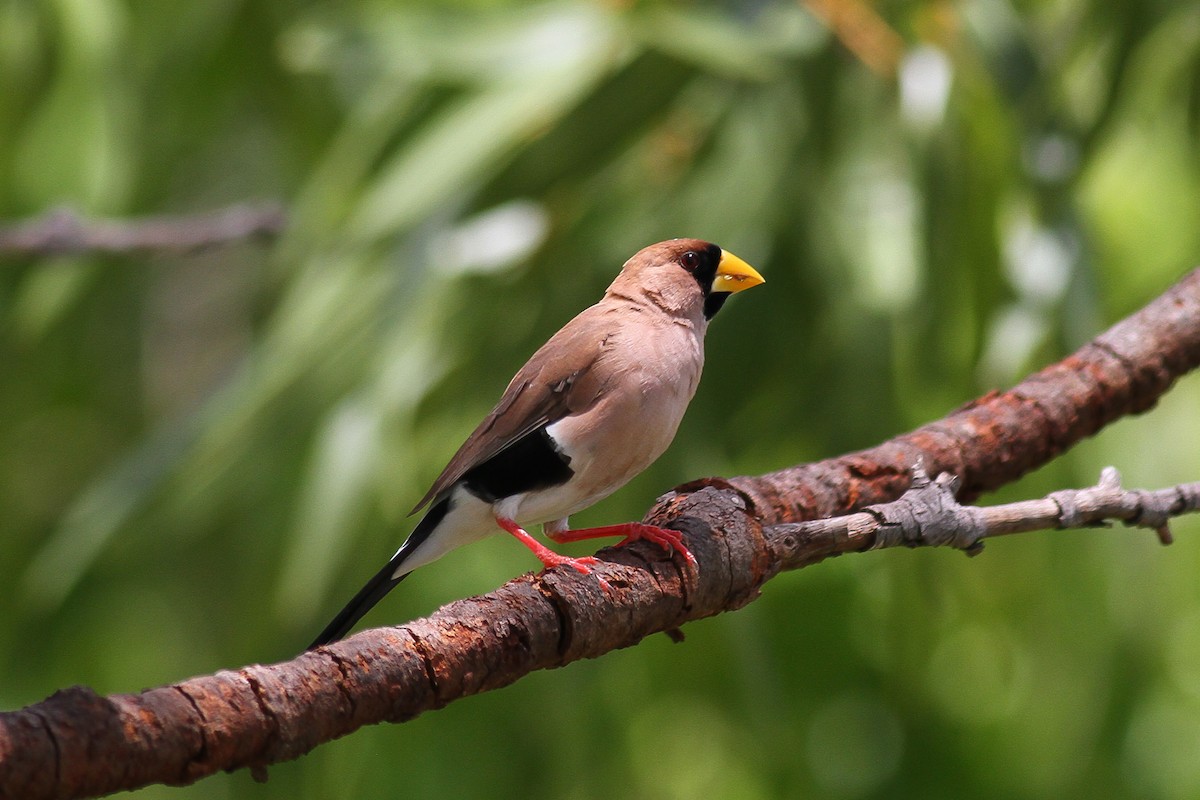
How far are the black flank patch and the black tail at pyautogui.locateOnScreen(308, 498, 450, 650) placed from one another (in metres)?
0.08

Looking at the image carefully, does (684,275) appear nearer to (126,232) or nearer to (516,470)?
(516,470)

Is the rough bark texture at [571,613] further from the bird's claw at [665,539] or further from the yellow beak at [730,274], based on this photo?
the yellow beak at [730,274]

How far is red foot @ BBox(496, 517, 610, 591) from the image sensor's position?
1.68 metres

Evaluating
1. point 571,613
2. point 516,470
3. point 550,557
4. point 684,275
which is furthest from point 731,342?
point 571,613

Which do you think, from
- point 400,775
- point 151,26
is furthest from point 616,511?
point 151,26

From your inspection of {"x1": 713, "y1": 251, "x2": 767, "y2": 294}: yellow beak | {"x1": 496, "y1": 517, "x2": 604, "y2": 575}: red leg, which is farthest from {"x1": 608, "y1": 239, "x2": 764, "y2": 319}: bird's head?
{"x1": 496, "y1": 517, "x2": 604, "y2": 575}: red leg

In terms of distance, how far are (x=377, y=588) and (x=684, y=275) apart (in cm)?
75

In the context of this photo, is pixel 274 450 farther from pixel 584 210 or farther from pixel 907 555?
pixel 907 555

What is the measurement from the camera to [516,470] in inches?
80.9

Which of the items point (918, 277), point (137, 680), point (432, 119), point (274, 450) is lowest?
point (137, 680)

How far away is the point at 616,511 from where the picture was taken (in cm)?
309

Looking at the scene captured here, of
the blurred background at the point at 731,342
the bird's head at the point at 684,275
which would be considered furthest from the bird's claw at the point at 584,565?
the blurred background at the point at 731,342

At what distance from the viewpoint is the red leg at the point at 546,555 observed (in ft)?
5.61

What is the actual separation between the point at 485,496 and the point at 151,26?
3037 millimetres
